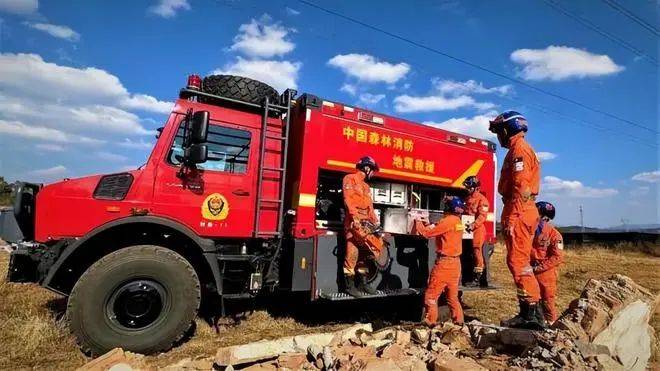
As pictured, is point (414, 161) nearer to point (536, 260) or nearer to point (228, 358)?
point (536, 260)

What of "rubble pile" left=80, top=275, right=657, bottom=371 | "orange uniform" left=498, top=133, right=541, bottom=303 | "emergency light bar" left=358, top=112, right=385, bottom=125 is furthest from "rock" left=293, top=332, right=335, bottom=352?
"emergency light bar" left=358, top=112, right=385, bottom=125

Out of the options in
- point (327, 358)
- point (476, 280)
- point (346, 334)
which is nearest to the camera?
point (327, 358)

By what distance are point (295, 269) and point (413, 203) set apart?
239cm

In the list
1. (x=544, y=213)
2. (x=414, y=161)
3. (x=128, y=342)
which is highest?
(x=414, y=161)

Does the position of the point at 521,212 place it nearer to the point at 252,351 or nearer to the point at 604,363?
the point at 604,363

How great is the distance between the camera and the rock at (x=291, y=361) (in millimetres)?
3619

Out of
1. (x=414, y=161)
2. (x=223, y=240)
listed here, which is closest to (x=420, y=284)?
(x=414, y=161)

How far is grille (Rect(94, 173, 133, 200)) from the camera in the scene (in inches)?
182

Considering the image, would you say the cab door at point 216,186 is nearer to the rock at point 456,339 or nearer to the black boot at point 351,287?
the black boot at point 351,287

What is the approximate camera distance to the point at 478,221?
→ 6.98m

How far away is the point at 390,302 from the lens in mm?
7648

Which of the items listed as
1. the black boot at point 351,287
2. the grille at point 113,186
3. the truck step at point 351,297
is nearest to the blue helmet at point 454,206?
the truck step at point 351,297

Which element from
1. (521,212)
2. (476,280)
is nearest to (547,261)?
(476,280)

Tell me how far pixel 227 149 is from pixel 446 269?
3.10 metres
